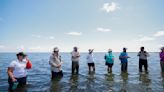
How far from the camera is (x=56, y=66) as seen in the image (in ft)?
36.8

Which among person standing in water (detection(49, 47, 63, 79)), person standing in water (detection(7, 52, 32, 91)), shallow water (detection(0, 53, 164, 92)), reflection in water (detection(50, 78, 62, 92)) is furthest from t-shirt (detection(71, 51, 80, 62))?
person standing in water (detection(7, 52, 32, 91))

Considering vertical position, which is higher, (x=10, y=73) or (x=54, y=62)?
(x=54, y=62)

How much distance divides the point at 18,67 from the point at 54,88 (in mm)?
3872

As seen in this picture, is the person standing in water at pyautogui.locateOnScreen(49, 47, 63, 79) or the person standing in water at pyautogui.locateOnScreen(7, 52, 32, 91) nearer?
the person standing in water at pyautogui.locateOnScreen(7, 52, 32, 91)

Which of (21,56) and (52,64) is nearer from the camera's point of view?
(21,56)

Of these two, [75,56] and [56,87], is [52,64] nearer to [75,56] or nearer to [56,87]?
[56,87]

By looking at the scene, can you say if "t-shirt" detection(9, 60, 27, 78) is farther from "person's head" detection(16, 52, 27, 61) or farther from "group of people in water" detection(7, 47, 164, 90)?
"person's head" detection(16, 52, 27, 61)

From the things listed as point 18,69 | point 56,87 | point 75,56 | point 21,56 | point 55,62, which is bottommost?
point 56,87

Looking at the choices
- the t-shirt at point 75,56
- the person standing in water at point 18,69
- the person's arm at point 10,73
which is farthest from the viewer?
the t-shirt at point 75,56

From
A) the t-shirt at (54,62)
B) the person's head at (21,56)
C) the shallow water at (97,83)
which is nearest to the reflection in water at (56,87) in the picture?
the shallow water at (97,83)

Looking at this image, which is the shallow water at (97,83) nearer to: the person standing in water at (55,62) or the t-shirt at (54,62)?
the person standing in water at (55,62)

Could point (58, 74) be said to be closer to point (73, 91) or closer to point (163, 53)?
point (73, 91)

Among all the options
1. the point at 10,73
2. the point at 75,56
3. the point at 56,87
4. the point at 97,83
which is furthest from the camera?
the point at 75,56

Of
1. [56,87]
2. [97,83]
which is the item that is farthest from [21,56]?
[97,83]
